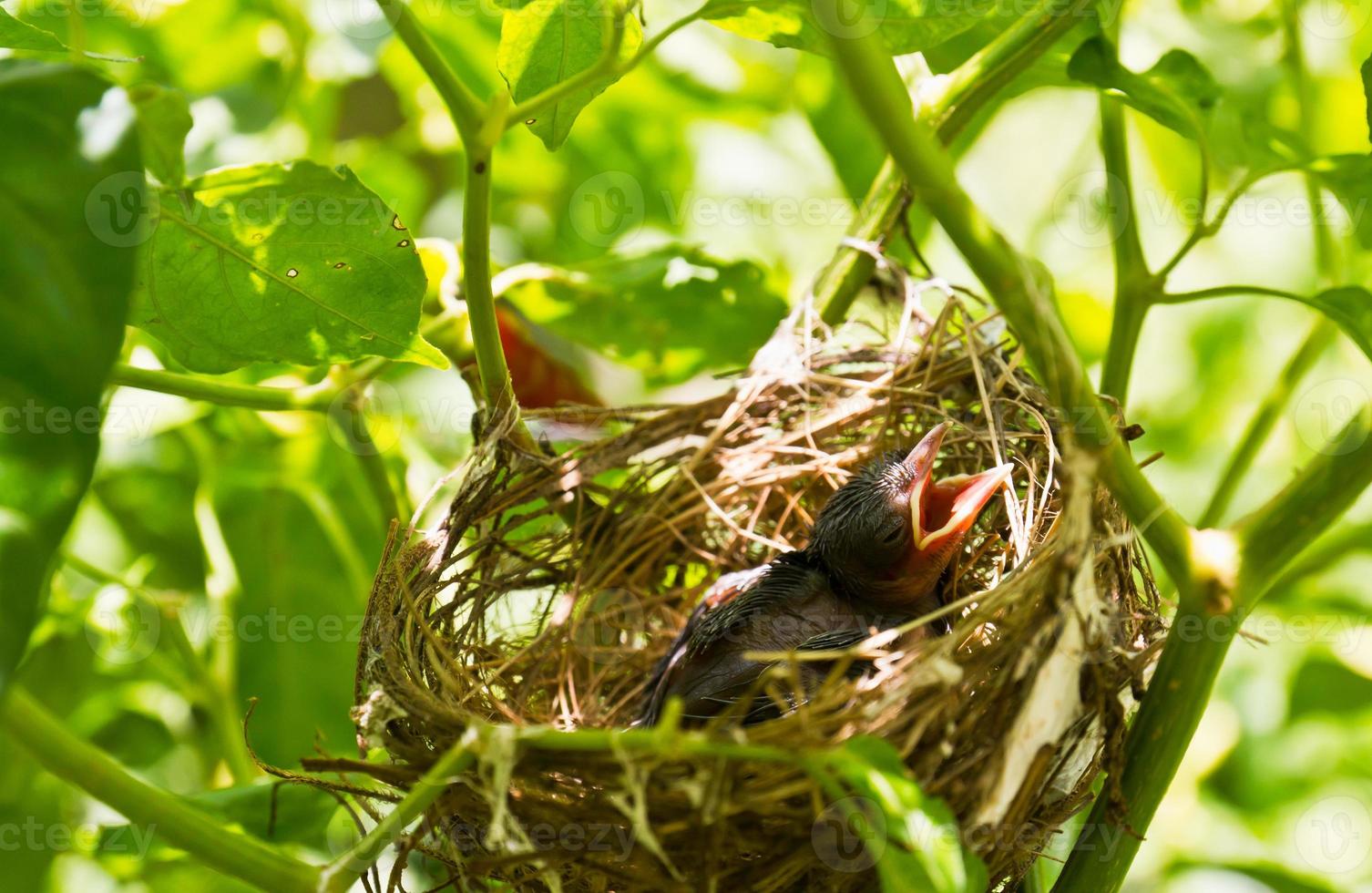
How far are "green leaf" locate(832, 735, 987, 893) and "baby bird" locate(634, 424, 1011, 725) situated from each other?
440 mm

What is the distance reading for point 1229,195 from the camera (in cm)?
97

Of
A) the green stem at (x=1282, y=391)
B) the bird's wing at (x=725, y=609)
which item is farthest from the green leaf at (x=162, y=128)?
the green stem at (x=1282, y=391)

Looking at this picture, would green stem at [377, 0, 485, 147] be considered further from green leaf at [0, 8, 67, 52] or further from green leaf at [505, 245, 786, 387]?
green leaf at [505, 245, 786, 387]

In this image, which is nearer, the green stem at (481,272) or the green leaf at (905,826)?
the green leaf at (905,826)

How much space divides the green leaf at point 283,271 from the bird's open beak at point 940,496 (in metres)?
0.51

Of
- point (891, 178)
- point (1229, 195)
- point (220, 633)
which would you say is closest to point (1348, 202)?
point (1229, 195)

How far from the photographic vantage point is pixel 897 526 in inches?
44.5

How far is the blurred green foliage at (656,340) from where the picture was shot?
50.1 inches

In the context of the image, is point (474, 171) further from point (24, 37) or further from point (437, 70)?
point (24, 37)

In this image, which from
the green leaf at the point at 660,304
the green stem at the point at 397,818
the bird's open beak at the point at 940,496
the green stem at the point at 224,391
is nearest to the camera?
the green stem at the point at 397,818

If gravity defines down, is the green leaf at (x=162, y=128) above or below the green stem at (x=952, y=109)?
below

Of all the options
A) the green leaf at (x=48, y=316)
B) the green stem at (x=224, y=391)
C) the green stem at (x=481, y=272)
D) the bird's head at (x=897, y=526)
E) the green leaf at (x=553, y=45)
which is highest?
the bird's head at (x=897, y=526)

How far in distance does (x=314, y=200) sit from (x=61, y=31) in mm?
744

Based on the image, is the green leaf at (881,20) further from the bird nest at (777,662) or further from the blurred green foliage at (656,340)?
the bird nest at (777,662)
